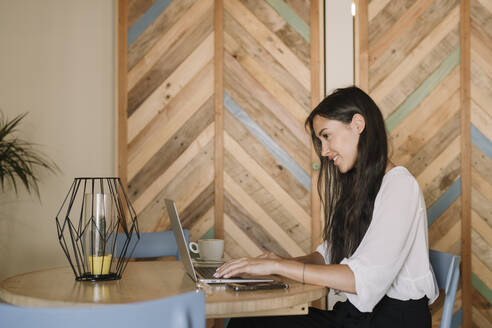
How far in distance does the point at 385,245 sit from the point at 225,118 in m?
1.62

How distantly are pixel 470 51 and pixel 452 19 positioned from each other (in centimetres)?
23

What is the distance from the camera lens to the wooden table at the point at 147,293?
116 centimetres

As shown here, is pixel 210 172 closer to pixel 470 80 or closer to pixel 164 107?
pixel 164 107

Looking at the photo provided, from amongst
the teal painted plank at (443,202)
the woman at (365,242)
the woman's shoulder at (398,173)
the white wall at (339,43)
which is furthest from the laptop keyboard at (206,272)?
the teal painted plank at (443,202)

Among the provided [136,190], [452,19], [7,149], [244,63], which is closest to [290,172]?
[244,63]

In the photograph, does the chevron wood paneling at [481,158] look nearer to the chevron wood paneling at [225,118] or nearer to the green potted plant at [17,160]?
the chevron wood paneling at [225,118]

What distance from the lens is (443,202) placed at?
2.81m

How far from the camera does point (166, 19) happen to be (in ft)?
9.28

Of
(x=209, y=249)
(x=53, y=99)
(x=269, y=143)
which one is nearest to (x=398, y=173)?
(x=209, y=249)

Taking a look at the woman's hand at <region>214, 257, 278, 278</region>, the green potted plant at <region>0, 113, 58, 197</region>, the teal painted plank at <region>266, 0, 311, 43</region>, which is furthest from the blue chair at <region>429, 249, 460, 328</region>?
the green potted plant at <region>0, 113, 58, 197</region>

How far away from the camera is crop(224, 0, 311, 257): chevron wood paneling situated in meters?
2.81

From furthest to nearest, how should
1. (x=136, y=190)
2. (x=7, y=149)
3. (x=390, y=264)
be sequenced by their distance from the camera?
1. (x=136, y=190)
2. (x=7, y=149)
3. (x=390, y=264)

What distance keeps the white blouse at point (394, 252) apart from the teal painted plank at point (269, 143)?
128cm

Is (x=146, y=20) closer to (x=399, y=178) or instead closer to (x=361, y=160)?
(x=361, y=160)
